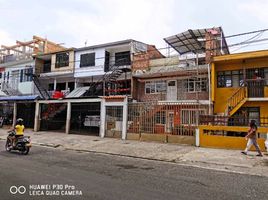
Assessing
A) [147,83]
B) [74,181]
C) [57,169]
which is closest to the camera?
[74,181]

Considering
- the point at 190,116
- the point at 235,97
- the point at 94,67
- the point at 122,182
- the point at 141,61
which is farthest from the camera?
the point at 94,67

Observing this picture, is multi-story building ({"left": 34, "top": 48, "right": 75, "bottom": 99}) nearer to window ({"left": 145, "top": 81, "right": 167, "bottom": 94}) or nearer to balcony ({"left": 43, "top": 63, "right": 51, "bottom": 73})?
balcony ({"left": 43, "top": 63, "right": 51, "bottom": 73})

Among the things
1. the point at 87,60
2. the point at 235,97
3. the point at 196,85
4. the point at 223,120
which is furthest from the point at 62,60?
the point at 223,120

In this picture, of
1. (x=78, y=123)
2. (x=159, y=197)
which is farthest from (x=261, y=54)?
(x=78, y=123)

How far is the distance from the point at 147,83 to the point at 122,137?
6868 mm

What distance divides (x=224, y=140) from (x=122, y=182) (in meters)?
9.25

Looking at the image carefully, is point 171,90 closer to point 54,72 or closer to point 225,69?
→ point 225,69

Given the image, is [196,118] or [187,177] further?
[196,118]

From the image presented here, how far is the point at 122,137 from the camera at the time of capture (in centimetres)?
1869

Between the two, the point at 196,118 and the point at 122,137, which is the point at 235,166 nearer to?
the point at 196,118

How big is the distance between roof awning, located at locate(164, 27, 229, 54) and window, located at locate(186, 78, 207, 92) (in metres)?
2.36

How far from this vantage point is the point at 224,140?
14.4 m

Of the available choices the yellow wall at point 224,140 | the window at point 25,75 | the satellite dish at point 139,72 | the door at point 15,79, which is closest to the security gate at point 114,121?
the satellite dish at point 139,72

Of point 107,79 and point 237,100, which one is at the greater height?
point 107,79
